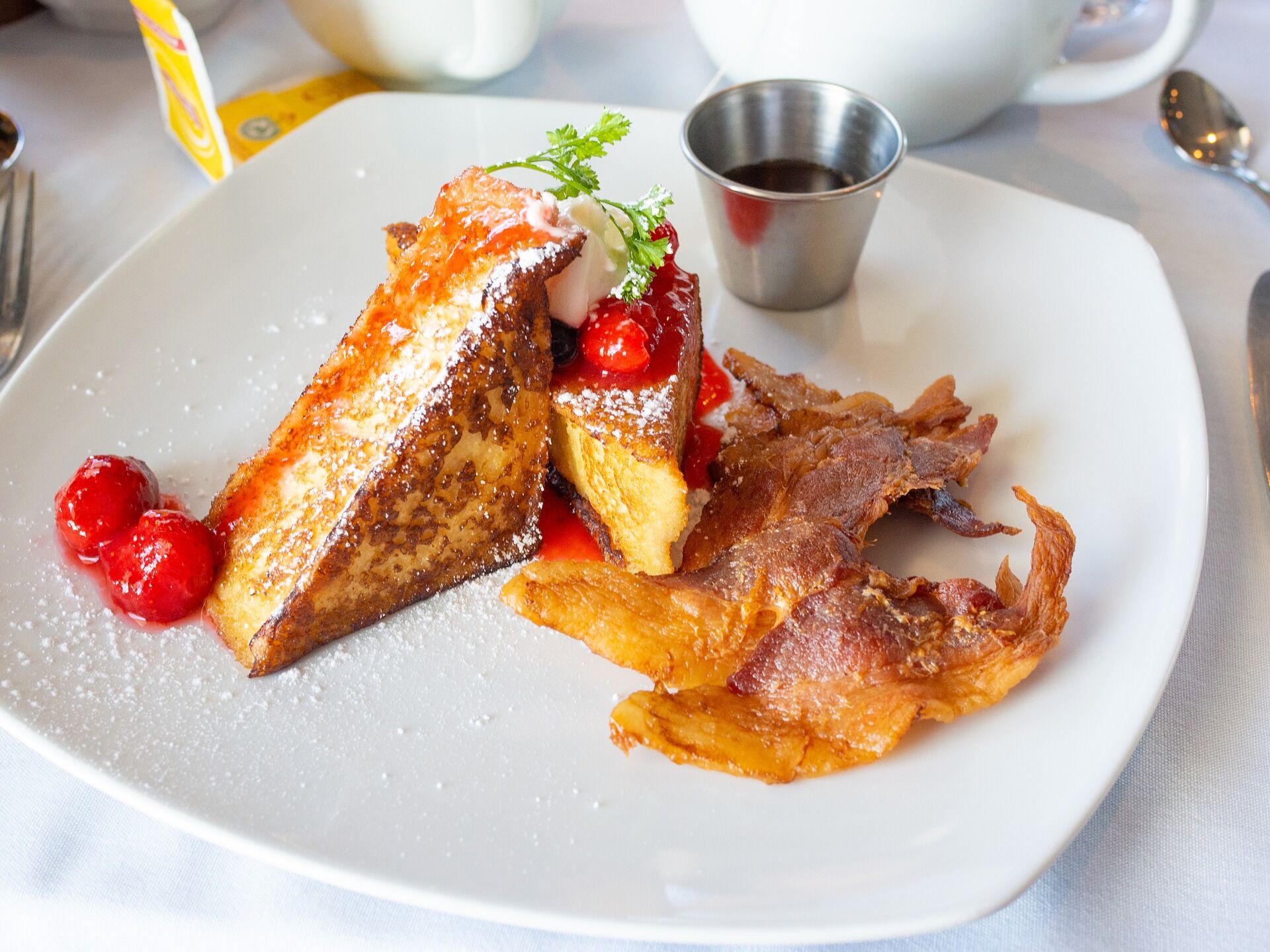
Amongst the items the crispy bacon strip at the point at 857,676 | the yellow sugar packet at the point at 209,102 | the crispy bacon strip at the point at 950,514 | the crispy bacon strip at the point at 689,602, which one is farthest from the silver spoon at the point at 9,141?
the crispy bacon strip at the point at 950,514

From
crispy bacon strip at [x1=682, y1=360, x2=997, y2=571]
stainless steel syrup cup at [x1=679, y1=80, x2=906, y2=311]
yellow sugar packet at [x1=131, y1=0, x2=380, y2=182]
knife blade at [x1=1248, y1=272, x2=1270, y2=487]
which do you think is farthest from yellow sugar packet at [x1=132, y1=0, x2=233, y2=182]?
knife blade at [x1=1248, y1=272, x2=1270, y2=487]

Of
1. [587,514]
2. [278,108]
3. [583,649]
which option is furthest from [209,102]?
[583,649]

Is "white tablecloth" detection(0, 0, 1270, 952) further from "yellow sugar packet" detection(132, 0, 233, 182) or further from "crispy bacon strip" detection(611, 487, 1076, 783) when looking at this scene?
"crispy bacon strip" detection(611, 487, 1076, 783)

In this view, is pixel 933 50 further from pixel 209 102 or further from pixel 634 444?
pixel 209 102

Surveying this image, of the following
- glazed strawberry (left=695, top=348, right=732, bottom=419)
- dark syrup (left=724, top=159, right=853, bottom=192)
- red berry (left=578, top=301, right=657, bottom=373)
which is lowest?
glazed strawberry (left=695, top=348, right=732, bottom=419)

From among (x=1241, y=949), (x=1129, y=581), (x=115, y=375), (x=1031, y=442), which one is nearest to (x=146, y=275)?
(x=115, y=375)

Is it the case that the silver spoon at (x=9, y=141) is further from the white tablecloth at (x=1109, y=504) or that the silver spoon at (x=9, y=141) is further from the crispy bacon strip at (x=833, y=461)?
the crispy bacon strip at (x=833, y=461)
